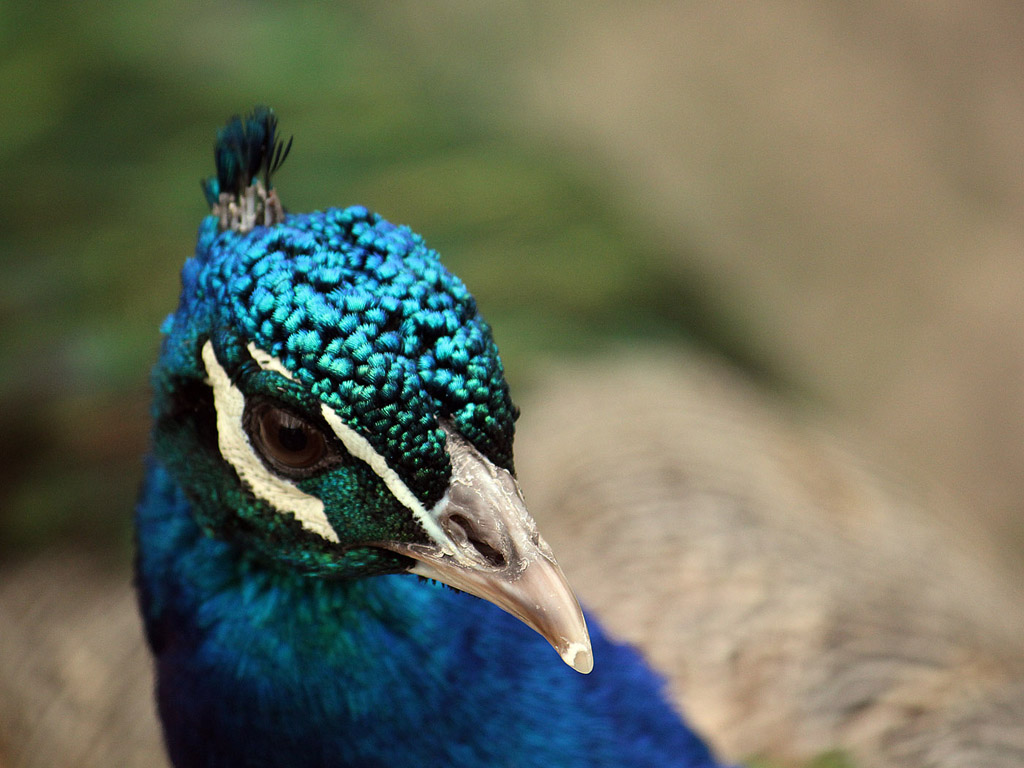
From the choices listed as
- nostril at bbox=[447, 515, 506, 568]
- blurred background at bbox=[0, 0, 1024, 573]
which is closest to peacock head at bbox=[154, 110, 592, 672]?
nostril at bbox=[447, 515, 506, 568]

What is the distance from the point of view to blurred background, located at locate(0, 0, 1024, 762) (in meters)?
2.18

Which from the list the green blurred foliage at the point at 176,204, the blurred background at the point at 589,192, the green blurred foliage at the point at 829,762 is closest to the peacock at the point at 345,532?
the green blurred foliage at the point at 829,762

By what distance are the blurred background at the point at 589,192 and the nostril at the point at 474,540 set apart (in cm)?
60

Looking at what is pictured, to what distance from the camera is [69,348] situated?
2123 millimetres

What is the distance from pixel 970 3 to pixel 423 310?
13.9 feet

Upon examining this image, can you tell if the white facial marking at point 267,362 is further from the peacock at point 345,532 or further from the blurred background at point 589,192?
the blurred background at point 589,192

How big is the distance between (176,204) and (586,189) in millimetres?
1089

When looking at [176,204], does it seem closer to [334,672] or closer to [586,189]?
[586,189]

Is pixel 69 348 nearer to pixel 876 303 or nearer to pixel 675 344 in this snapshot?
pixel 675 344

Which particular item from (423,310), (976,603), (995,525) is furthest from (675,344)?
(423,310)

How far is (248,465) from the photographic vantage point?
41.8 inches

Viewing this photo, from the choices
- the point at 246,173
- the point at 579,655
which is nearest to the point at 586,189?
the point at 246,173

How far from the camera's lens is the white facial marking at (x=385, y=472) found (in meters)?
0.96

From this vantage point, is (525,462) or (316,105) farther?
(316,105)
